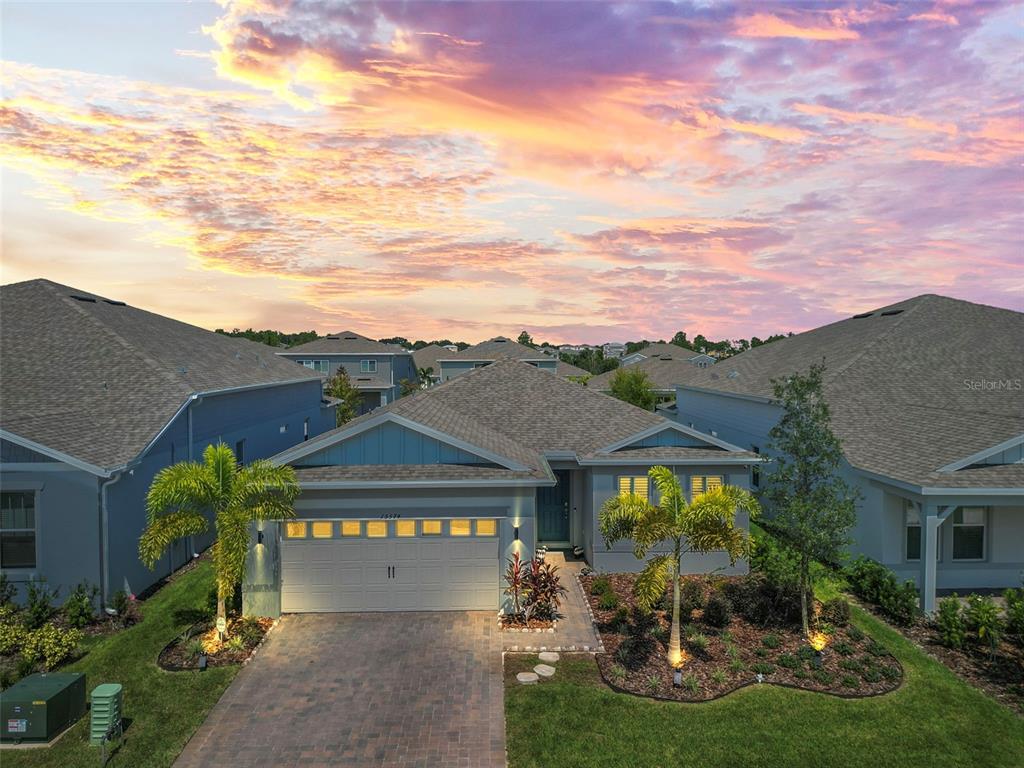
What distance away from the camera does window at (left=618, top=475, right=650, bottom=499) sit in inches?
692

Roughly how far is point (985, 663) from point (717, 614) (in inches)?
203

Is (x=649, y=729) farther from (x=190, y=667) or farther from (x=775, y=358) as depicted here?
(x=775, y=358)

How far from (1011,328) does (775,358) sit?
9.46 m

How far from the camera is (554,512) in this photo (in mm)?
20016

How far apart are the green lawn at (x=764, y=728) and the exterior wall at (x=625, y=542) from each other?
6.20m

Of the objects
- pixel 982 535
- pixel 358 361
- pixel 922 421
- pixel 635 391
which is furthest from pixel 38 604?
pixel 358 361

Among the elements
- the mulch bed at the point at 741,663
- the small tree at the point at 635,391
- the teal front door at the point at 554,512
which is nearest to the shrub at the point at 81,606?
the mulch bed at the point at 741,663

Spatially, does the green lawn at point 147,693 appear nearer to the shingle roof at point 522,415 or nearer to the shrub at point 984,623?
the shingle roof at point 522,415

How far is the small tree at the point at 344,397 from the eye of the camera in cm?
4362

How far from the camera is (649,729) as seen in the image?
9828 mm

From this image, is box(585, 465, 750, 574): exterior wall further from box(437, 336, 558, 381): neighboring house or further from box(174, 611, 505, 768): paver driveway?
A: box(437, 336, 558, 381): neighboring house

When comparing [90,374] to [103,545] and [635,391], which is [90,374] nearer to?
[103,545]

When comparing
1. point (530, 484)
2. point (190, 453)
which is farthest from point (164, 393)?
point (530, 484)

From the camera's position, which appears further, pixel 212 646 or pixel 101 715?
pixel 212 646
